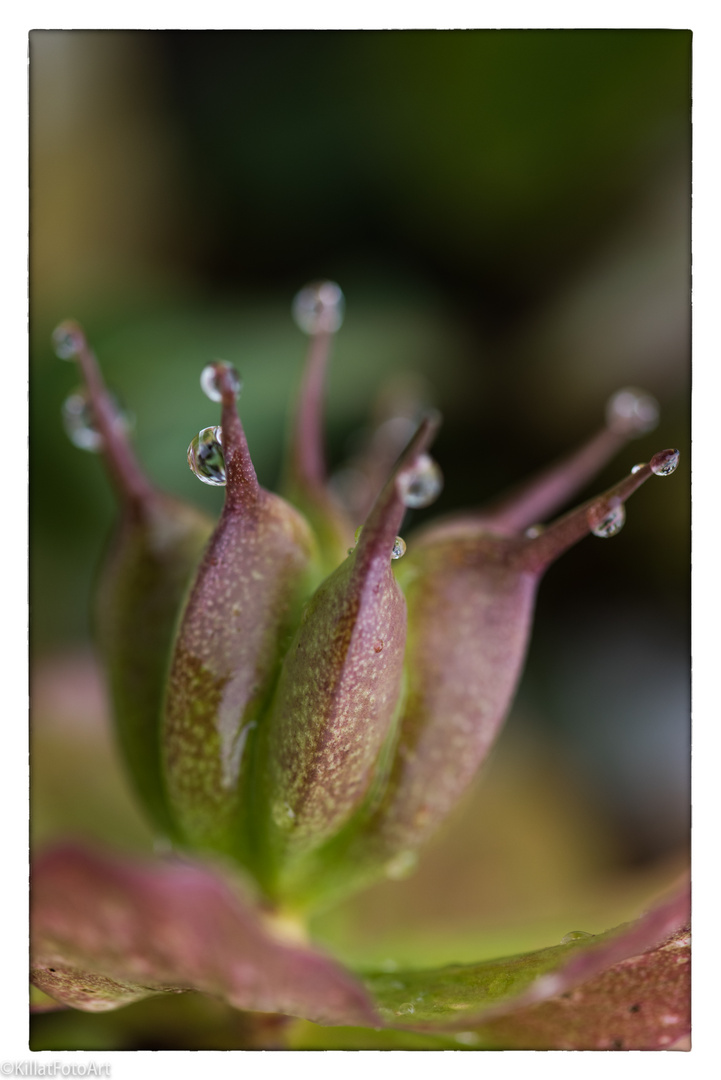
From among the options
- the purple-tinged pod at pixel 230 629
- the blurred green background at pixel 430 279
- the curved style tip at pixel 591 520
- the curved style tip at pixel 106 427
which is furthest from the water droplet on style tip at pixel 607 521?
the blurred green background at pixel 430 279

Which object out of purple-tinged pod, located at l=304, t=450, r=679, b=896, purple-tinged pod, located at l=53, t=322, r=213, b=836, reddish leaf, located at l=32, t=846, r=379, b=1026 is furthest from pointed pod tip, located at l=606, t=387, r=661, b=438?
reddish leaf, located at l=32, t=846, r=379, b=1026

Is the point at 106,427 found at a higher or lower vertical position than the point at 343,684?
higher

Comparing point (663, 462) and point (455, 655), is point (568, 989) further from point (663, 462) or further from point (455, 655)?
point (663, 462)

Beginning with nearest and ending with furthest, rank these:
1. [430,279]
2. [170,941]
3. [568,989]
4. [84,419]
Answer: [170,941] < [568,989] < [84,419] < [430,279]

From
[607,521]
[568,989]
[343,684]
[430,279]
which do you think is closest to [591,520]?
[607,521]

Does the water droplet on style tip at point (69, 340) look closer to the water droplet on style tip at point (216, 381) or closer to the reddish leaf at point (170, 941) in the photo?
the water droplet on style tip at point (216, 381)

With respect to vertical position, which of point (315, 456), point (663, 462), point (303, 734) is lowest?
point (303, 734)

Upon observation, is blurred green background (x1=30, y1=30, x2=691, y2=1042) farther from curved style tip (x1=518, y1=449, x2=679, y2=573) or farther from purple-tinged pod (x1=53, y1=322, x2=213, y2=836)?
curved style tip (x1=518, y1=449, x2=679, y2=573)
